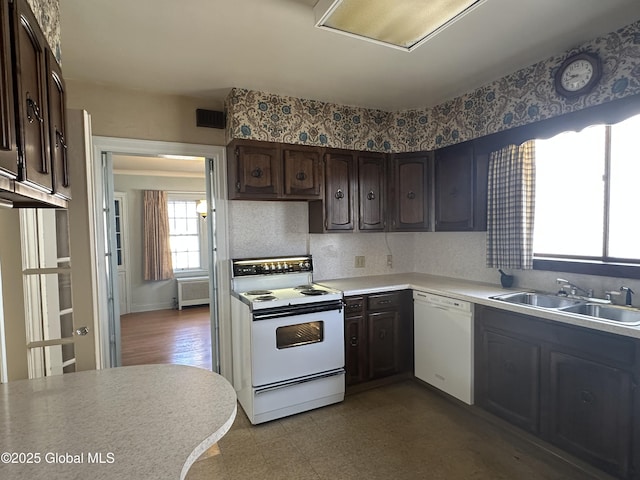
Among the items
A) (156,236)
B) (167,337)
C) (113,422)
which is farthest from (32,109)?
(156,236)

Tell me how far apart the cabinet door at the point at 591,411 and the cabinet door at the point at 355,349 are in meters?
1.36

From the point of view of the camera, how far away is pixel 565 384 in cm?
203

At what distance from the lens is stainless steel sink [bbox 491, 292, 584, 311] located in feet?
8.01

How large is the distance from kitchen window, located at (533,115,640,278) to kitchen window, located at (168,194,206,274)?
571 centimetres

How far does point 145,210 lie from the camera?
243 inches

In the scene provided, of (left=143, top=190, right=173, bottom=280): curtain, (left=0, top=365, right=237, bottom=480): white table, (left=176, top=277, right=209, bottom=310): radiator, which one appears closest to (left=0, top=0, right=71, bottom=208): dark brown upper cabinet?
(left=0, top=365, right=237, bottom=480): white table

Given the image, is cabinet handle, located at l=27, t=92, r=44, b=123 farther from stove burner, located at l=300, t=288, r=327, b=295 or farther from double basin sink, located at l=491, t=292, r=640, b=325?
double basin sink, located at l=491, t=292, r=640, b=325

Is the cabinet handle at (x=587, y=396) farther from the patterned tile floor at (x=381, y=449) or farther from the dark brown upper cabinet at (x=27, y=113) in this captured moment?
the dark brown upper cabinet at (x=27, y=113)

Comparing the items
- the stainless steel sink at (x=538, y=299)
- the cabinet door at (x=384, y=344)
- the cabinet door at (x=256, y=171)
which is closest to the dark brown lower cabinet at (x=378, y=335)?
the cabinet door at (x=384, y=344)

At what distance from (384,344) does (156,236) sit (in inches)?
186

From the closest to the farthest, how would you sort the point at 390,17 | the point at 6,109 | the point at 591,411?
the point at 6,109 < the point at 390,17 < the point at 591,411

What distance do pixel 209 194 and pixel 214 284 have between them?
31.5 inches

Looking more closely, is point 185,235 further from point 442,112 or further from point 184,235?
point 442,112

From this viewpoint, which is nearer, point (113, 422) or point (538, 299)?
point (113, 422)
